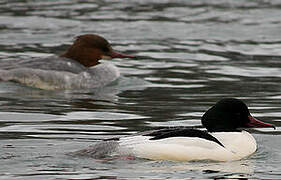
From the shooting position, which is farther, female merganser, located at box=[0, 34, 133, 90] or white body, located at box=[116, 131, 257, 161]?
female merganser, located at box=[0, 34, 133, 90]

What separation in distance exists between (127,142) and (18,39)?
39.0 feet

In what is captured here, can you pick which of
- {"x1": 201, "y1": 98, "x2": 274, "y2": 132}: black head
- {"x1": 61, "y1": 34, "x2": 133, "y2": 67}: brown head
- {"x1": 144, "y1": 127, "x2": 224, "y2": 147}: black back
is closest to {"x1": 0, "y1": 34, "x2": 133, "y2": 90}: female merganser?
{"x1": 61, "y1": 34, "x2": 133, "y2": 67}: brown head

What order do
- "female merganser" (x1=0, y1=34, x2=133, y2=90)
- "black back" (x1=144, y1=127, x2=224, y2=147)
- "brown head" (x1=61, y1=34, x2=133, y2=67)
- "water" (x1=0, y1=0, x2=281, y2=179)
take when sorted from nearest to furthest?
1. "water" (x1=0, y1=0, x2=281, y2=179)
2. "black back" (x1=144, y1=127, x2=224, y2=147)
3. "female merganser" (x1=0, y1=34, x2=133, y2=90)
4. "brown head" (x1=61, y1=34, x2=133, y2=67)

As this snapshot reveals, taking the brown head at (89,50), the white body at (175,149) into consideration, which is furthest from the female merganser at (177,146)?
the brown head at (89,50)

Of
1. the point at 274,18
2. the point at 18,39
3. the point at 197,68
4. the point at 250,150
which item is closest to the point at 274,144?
the point at 250,150

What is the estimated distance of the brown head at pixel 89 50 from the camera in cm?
1565

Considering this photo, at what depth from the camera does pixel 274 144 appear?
35.0ft

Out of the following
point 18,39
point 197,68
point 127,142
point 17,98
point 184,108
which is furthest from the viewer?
point 18,39

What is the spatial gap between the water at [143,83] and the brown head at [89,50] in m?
0.58

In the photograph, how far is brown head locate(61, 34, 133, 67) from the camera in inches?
616

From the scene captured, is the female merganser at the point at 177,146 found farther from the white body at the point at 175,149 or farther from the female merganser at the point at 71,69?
the female merganser at the point at 71,69

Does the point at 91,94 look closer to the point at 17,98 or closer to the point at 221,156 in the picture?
the point at 17,98

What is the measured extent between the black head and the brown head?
19.3 feet

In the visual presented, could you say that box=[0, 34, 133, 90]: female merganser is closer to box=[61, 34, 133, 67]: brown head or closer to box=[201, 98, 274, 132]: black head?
box=[61, 34, 133, 67]: brown head
